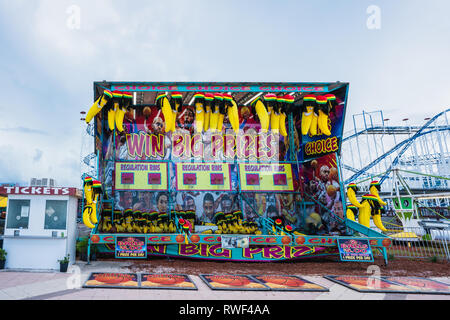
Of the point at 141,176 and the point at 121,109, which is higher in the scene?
the point at 121,109

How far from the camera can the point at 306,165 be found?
12.5 m

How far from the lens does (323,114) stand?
38.0ft

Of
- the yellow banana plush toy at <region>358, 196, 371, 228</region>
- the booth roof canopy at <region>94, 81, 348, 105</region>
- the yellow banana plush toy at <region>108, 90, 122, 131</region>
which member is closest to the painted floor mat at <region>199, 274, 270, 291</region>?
the yellow banana plush toy at <region>358, 196, 371, 228</region>

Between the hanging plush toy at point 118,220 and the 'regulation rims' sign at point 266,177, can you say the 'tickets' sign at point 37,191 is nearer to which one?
the hanging plush toy at point 118,220

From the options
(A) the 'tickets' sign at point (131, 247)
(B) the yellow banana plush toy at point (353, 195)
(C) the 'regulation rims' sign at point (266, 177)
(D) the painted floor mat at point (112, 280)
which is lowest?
(D) the painted floor mat at point (112, 280)

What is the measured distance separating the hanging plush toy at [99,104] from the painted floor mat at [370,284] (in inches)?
375

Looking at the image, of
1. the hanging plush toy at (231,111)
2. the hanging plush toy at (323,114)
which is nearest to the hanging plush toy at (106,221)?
the hanging plush toy at (231,111)

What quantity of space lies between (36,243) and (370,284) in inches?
366

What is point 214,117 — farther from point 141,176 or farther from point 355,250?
point 355,250

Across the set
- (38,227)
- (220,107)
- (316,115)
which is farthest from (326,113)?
(38,227)

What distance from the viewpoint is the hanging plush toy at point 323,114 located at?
11.5m

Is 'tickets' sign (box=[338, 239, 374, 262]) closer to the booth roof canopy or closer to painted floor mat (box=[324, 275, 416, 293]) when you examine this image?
painted floor mat (box=[324, 275, 416, 293])

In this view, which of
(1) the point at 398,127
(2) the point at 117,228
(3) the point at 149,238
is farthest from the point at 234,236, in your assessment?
(1) the point at 398,127
